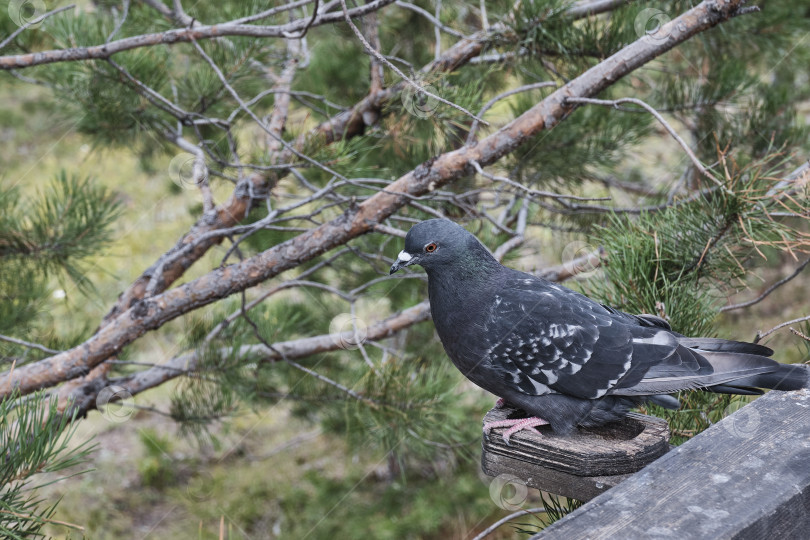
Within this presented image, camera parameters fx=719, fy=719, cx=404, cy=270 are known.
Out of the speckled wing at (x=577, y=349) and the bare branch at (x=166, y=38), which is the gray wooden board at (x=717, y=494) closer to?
the speckled wing at (x=577, y=349)

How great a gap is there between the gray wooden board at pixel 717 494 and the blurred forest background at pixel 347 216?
33 cm

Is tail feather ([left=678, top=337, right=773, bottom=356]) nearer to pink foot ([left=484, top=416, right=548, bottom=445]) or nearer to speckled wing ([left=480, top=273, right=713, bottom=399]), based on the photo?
speckled wing ([left=480, top=273, right=713, bottom=399])

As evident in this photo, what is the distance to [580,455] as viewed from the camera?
1292 millimetres

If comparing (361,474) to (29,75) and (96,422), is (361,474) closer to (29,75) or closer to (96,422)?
(96,422)

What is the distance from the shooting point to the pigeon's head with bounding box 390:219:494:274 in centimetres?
177

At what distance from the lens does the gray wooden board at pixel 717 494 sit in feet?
3.18

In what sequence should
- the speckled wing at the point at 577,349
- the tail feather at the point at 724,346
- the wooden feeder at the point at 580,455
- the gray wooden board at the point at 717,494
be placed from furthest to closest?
the speckled wing at the point at 577,349 → the tail feather at the point at 724,346 → the wooden feeder at the point at 580,455 → the gray wooden board at the point at 717,494

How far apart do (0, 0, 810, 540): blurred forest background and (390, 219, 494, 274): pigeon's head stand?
7.1 inches

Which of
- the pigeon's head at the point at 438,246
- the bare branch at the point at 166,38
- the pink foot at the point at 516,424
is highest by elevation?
the bare branch at the point at 166,38

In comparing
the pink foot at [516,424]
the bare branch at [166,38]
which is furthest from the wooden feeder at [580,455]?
the bare branch at [166,38]

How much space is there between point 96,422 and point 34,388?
304 centimetres

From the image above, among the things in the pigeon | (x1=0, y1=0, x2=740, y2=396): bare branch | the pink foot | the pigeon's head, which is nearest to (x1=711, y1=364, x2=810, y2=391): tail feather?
the pigeon

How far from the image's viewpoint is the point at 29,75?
290cm

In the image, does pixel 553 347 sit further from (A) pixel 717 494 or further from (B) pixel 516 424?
(A) pixel 717 494
